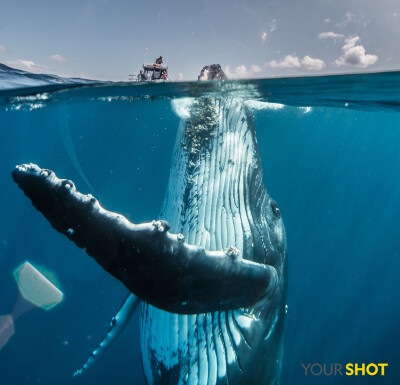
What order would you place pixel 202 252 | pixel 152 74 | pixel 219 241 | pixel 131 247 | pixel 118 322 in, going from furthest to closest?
pixel 152 74 < pixel 118 322 < pixel 219 241 < pixel 202 252 < pixel 131 247

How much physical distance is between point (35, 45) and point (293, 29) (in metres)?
4.97

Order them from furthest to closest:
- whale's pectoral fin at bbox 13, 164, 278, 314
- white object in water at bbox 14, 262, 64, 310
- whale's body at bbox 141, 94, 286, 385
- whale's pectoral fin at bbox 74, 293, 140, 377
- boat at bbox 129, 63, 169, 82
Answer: white object in water at bbox 14, 262, 64, 310, boat at bbox 129, 63, 169, 82, whale's pectoral fin at bbox 74, 293, 140, 377, whale's body at bbox 141, 94, 286, 385, whale's pectoral fin at bbox 13, 164, 278, 314

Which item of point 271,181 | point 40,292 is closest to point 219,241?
point 40,292

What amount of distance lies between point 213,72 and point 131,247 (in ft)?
15.6

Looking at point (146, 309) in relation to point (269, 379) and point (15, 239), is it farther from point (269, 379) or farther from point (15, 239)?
point (15, 239)

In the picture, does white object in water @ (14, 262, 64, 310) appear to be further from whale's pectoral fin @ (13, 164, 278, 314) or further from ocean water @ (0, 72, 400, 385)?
whale's pectoral fin @ (13, 164, 278, 314)

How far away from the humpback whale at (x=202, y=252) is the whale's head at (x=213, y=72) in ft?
4.25

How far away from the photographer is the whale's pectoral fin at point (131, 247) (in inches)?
68.6

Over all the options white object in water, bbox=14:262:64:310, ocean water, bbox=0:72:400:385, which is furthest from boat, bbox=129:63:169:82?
white object in water, bbox=14:262:64:310

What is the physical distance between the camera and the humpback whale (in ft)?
5.81

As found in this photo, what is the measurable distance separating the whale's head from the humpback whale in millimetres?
1294

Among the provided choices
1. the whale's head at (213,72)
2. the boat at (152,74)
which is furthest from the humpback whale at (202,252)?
the boat at (152,74)

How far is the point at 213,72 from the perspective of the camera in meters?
5.53

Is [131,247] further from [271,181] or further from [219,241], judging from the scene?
[271,181]
